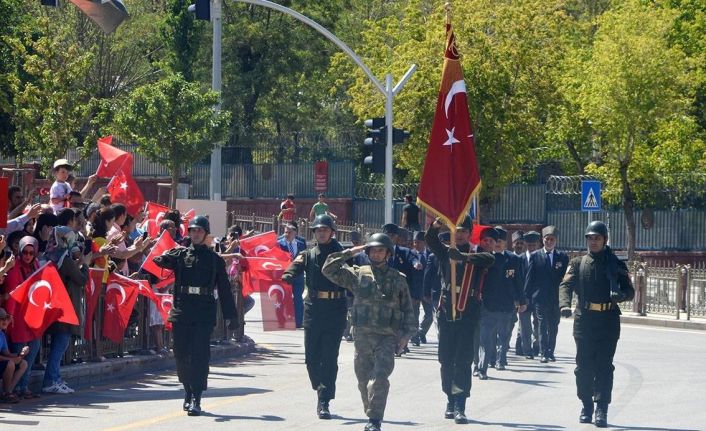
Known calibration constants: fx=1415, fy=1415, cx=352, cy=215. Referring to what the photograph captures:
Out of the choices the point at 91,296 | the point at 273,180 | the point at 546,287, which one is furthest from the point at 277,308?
the point at 273,180

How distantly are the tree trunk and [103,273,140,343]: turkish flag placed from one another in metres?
26.2

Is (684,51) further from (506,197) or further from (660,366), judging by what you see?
(660,366)

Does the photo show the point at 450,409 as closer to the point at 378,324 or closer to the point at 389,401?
the point at 389,401

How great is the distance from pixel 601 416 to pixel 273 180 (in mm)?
37152

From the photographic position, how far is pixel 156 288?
57.8 ft

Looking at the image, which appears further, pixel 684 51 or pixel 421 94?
pixel 684 51

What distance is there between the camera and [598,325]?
1334 centimetres

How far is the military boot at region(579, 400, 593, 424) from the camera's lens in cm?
1330

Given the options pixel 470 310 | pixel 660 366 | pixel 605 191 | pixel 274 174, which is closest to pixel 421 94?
pixel 605 191

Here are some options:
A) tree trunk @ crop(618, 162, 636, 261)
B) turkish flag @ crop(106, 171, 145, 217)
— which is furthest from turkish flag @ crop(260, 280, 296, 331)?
tree trunk @ crop(618, 162, 636, 261)

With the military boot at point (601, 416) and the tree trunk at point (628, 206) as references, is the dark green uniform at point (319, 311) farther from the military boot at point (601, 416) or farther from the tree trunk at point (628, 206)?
the tree trunk at point (628, 206)

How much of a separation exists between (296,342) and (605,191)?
22495 mm

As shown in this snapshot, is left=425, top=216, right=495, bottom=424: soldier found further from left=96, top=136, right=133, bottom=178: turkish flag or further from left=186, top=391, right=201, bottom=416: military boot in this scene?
left=96, top=136, right=133, bottom=178: turkish flag

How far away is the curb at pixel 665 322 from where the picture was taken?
2914 cm
